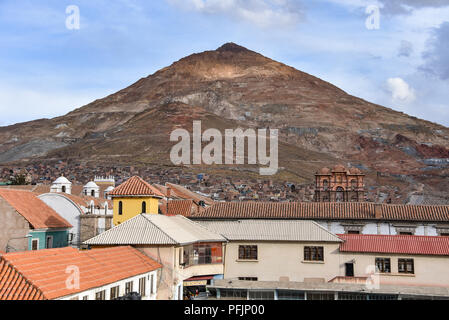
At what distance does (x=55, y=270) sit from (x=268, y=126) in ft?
491

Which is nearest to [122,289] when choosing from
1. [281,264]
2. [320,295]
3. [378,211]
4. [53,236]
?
[320,295]

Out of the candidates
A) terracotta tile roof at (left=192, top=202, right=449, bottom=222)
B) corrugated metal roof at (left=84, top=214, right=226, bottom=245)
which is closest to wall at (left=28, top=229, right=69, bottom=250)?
corrugated metal roof at (left=84, top=214, right=226, bottom=245)

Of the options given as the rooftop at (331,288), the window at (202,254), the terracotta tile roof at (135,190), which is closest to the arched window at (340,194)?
the window at (202,254)

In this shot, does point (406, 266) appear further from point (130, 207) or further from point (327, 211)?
point (130, 207)

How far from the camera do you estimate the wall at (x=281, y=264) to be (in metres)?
32.4

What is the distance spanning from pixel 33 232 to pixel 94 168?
84385 mm

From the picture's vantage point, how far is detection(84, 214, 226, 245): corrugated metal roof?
1025 inches

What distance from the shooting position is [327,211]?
3903cm

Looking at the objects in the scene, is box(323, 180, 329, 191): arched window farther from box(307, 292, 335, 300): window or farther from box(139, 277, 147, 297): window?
box(139, 277, 147, 297): window

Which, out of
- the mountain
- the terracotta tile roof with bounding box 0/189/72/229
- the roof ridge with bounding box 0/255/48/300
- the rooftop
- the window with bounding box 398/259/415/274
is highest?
the mountain

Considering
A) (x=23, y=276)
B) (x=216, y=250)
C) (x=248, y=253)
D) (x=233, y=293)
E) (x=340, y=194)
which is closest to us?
(x=23, y=276)

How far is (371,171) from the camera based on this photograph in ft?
466

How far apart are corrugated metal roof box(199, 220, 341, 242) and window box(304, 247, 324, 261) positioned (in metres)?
0.64
